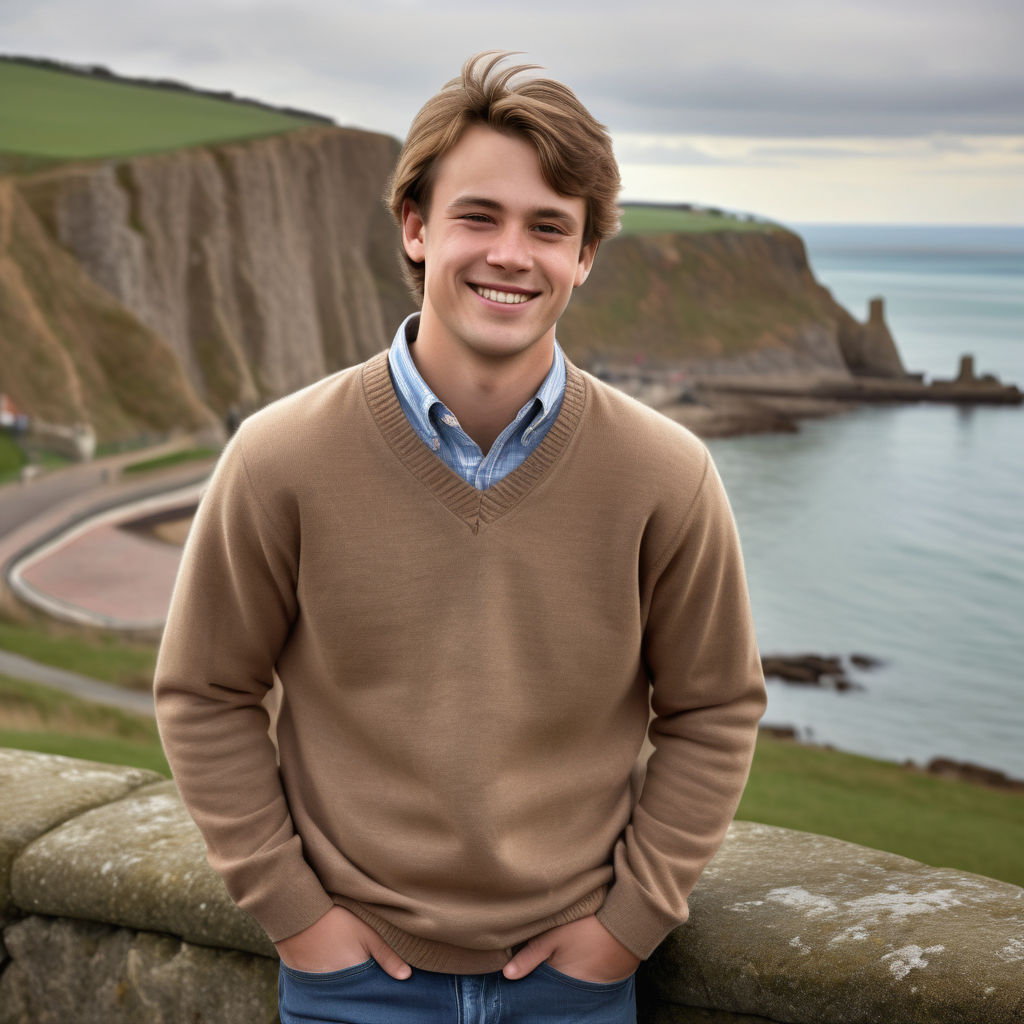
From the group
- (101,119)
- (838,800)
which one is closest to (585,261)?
(838,800)

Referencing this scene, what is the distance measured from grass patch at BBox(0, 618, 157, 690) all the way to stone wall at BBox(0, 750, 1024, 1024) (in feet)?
51.2

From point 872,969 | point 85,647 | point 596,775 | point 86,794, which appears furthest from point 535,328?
point 85,647

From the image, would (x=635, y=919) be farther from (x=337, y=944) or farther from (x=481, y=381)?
(x=481, y=381)

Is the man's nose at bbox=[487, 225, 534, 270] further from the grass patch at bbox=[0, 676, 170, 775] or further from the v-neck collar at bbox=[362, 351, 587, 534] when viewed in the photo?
the grass patch at bbox=[0, 676, 170, 775]

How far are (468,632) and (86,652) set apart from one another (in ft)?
64.7

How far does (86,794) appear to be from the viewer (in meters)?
2.74

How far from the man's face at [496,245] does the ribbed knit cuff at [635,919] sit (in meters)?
0.93

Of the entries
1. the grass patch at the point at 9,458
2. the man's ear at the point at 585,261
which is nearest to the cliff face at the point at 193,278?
the grass patch at the point at 9,458

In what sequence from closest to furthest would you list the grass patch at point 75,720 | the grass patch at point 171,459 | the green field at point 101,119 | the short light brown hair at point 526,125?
the short light brown hair at point 526,125 → the grass patch at point 75,720 → the grass patch at point 171,459 → the green field at point 101,119

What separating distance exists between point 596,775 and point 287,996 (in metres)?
0.66

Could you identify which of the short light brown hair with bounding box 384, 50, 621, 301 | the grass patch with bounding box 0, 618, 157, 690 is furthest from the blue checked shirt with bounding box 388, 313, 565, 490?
the grass patch with bounding box 0, 618, 157, 690

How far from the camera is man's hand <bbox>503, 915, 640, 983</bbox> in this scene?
1.95 meters

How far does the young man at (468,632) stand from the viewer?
188 centimetres

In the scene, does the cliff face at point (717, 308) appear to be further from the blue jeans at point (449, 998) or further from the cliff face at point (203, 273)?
the blue jeans at point (449, 998)
